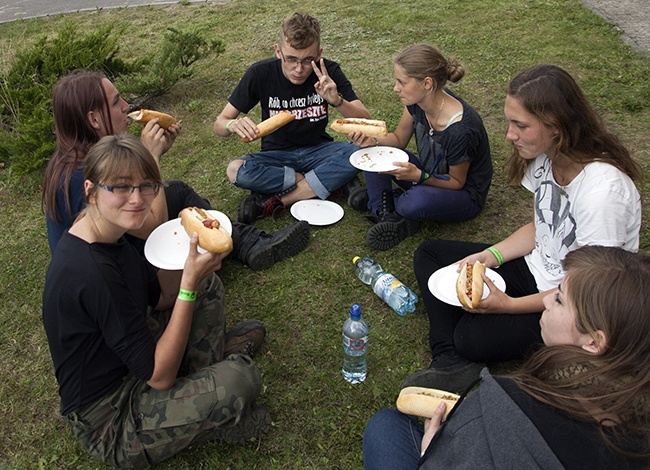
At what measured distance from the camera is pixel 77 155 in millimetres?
3174

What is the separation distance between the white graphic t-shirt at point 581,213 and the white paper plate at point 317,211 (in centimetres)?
184

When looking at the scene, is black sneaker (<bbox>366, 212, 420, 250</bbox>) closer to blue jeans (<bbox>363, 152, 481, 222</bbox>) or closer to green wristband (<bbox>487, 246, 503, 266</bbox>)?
blue jeans (<bbox>363, 152, 481, 222</bbox>)

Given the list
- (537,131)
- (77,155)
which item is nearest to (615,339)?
(537,131)

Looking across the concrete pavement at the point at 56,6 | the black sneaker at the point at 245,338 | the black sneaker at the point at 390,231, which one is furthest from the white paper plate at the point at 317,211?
the concrete pavement at the point at 56,6

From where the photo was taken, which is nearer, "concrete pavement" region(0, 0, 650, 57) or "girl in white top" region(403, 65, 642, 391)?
"girl in white top" region(403, 65, 642, 391)

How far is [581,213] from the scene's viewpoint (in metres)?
2.74

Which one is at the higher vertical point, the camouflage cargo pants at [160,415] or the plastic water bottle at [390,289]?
the camouflage cargo pants at [160,415]

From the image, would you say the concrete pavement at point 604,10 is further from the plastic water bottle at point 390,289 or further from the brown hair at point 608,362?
the brown hair at point 608,362

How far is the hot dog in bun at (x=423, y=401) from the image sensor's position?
2271 mm

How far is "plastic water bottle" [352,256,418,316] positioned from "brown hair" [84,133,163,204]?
1.83 m

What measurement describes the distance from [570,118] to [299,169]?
2.65m

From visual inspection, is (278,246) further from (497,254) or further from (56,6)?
(56,6)

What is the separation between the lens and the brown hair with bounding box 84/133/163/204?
2.44 m

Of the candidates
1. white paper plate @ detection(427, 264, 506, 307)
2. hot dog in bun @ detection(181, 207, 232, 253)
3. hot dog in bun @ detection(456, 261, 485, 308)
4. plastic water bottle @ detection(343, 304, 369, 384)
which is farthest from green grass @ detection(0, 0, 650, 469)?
hot dog in bun @ detection(181, 207, 232, 253)
